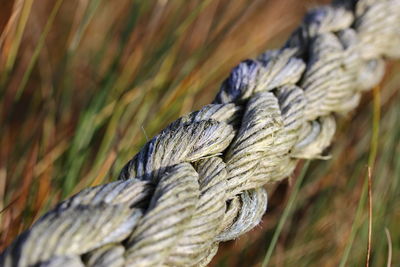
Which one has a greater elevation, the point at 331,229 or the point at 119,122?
the point at 119,122

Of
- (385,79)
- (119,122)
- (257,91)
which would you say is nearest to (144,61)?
(119,122)

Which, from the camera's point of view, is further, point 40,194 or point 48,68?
point 48,68

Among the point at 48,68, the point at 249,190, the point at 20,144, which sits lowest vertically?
the point at 249,190

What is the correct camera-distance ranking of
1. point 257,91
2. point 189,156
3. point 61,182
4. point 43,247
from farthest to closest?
point 61,182 → point 257,91 → point 189,156 → point 43,247

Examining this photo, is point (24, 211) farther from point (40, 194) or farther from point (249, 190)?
point (249, 190)

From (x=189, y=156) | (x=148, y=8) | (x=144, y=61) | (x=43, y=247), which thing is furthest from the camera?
(x=148, y=8)

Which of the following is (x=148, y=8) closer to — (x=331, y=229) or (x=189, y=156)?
(x=331, y=229)

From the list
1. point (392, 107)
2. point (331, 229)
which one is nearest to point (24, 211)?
point (331, 229)
